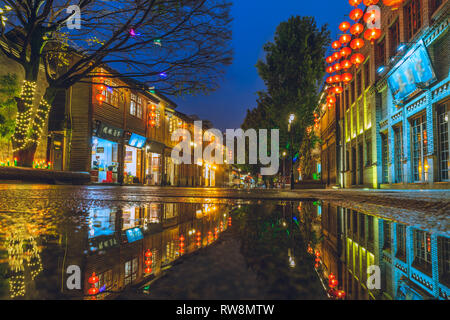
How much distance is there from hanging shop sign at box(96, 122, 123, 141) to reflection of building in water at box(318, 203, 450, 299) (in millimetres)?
18595

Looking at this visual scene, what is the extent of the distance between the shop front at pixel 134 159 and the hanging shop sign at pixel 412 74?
682 inches

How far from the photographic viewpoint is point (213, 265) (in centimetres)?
62

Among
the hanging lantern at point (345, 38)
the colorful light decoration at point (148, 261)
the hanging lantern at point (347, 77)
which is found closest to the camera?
the colorful light decoration at point (148, 261)

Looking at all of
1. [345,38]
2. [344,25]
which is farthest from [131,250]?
[345,38]

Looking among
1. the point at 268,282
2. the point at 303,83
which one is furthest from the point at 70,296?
the point at 303,83

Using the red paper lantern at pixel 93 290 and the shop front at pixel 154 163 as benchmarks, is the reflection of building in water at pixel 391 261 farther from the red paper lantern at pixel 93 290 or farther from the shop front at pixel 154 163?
the shop front at pixel 154 163

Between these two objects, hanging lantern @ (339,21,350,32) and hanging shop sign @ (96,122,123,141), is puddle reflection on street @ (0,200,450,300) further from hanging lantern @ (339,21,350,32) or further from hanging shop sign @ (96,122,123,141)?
hanging shop sign @ (96,122,123,141)

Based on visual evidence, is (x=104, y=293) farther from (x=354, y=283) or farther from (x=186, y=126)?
(x=186, y=126)

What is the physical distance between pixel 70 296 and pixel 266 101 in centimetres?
2223

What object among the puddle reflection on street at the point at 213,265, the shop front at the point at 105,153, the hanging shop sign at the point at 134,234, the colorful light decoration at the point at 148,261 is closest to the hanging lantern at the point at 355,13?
the shop front at the point at 105,153

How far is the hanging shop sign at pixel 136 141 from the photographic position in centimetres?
2151

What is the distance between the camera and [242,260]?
0.67 meters

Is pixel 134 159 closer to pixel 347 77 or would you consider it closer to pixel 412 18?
pixel 347 77

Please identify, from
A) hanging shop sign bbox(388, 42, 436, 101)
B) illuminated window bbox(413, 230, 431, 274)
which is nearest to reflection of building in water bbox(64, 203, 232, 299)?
illuminated window bbox(413, 230, 431, 274)
